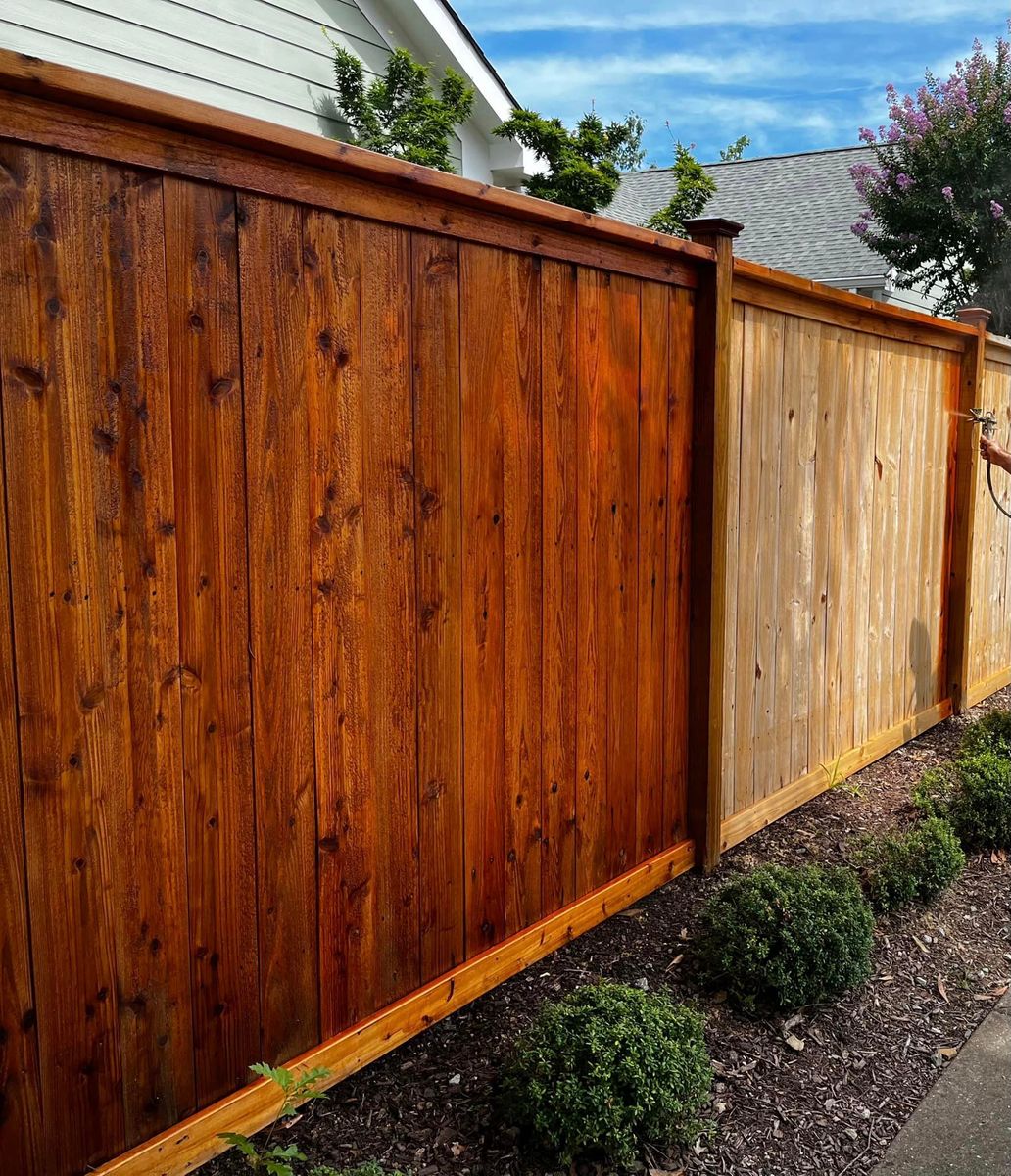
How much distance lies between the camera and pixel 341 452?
2277 mm

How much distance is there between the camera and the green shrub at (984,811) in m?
4.12

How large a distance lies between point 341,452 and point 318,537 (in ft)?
0.61

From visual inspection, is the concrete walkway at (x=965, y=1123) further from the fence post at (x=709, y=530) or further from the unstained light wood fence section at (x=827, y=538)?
the unstained light wood fence section at (x=827, y=538)

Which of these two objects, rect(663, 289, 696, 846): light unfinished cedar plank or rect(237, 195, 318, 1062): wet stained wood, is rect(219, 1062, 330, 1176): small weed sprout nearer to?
rect(237, 195, 318, 1062): wet stained wood

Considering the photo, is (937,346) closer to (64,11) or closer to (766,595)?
(766,595)

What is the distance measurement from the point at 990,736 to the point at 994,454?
4.35 ft

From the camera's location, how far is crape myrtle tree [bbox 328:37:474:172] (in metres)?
6.20

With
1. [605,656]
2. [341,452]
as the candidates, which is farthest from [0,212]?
[605,656]

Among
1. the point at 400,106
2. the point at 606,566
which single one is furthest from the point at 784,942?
the point at 400,106

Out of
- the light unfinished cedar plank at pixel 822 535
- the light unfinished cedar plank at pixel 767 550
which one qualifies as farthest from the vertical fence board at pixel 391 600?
the light unfinished cedar plank at pixel 822 535

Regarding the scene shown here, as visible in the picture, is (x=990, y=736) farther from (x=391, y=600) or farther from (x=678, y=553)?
(x=391, y=600)

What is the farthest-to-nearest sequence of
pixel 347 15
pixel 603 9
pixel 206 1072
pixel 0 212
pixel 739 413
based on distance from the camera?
pixel 603 9
pixel 347 15
pixel 739 413
pixel 206 1072
pixel 0 212

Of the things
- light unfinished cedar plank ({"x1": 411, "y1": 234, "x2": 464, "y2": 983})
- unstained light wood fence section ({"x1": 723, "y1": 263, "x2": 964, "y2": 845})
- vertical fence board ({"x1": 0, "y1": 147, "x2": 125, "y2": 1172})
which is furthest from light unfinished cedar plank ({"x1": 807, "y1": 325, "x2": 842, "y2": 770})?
vertical fence board ({"x1": 0, "y1": 147, "x2": 125, "y2": 1172})

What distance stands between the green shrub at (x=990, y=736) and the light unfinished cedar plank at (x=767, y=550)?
1.15 meters
